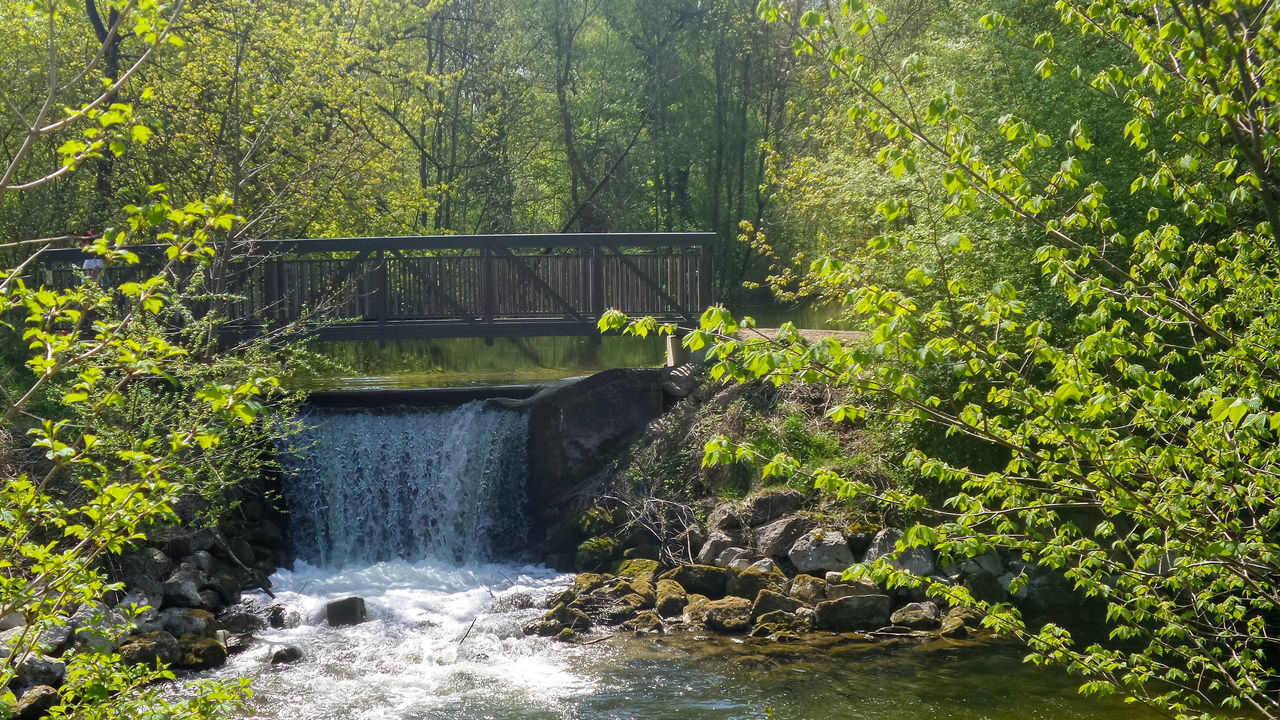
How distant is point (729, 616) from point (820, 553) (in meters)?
1.48

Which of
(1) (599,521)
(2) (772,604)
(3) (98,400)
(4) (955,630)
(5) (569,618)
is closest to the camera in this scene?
(3) (98,400)

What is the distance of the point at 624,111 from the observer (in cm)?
2752

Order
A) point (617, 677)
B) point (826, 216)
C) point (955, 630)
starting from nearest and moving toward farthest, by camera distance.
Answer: point (617, 677)
point (955, 630)
point (826, 216)

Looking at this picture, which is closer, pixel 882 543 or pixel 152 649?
pixel 152 649

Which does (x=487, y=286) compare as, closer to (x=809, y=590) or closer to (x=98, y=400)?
(x=809, y=590)

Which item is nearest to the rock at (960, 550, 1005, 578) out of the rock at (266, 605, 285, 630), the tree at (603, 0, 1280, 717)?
the tree at (603, 0, 1280, 717)

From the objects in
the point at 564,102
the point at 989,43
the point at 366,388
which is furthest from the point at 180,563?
the point at 564,102

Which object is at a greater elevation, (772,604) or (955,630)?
(772,604)

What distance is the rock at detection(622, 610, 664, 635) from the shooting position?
10633 mm

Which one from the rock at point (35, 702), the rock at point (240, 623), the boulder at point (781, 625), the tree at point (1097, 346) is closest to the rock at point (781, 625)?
the boulder at point (781, 625)

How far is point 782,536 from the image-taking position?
11.9m

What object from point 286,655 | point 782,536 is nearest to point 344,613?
point 286,655

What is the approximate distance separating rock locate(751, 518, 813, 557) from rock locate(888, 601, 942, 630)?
163 cm

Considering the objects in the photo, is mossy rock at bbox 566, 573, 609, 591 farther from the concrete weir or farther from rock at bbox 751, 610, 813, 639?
the concrete weir
